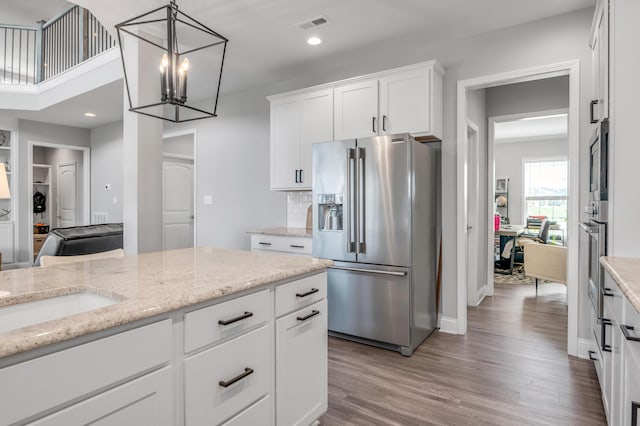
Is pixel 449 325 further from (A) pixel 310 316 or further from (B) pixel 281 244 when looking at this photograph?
(A) pixel 310 316

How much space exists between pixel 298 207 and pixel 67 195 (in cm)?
590

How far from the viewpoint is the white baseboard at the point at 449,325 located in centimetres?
345

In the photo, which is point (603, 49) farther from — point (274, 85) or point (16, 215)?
point (16, 215)

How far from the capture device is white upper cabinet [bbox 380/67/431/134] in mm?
3215

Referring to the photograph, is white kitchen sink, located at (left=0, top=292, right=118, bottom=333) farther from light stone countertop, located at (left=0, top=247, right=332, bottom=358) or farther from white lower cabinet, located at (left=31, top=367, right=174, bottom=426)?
white lower cabinet, located at (left=31, top=367, right=174, bottom=426)

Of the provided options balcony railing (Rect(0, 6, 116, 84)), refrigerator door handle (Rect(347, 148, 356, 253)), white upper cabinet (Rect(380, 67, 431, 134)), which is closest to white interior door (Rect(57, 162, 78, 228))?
balcony railing (Rect(0, 6, 116, 84))

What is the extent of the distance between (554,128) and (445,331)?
6379 mm

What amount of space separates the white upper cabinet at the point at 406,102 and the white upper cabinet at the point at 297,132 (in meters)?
0.59

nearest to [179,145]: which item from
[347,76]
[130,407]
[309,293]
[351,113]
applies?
[347,76]

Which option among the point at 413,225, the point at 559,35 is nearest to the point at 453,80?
the point at 559,35

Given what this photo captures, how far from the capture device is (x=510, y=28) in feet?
10.4

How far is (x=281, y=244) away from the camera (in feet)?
12.4

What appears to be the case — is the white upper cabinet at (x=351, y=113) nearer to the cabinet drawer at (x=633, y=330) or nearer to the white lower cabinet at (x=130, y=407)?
the cabinet drawer at (x=633, y=330)

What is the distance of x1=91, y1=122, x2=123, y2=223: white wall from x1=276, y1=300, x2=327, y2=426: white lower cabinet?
592 centimetres
